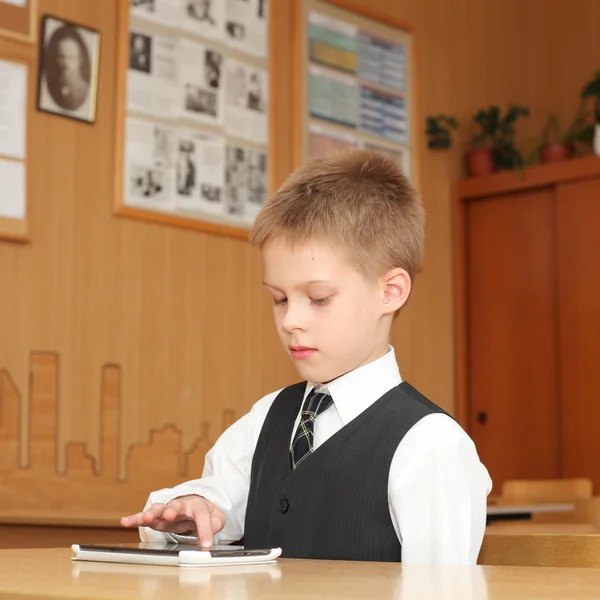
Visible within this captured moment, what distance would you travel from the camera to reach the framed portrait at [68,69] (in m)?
3.42

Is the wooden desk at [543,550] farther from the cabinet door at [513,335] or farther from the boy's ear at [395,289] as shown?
the cabinet door at [513,335]

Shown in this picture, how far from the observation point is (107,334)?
3.55m

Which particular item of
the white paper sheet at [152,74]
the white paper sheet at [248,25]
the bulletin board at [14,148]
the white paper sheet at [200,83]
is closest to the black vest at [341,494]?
the bulletin board at [14,148]

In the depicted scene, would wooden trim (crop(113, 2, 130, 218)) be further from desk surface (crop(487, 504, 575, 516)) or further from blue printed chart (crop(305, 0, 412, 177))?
desk surface (crop(487, 504, 575, 516))

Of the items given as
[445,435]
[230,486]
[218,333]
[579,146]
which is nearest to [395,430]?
[445,435]

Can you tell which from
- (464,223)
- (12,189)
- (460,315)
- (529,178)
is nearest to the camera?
(12,189)

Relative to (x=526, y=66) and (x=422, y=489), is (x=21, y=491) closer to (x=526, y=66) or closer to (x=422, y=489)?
(x=422, y=489)

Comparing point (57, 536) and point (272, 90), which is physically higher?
point (272, 90)

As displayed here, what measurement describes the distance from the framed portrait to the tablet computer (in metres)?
2.68

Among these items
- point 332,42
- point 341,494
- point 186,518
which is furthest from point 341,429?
point 332,42

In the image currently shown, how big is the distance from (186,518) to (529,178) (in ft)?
12.6

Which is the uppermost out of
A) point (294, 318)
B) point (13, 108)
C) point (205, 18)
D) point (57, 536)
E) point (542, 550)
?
point (205, 18)

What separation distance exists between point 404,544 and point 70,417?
8.06 ft

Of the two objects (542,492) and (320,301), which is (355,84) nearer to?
(542,492)
